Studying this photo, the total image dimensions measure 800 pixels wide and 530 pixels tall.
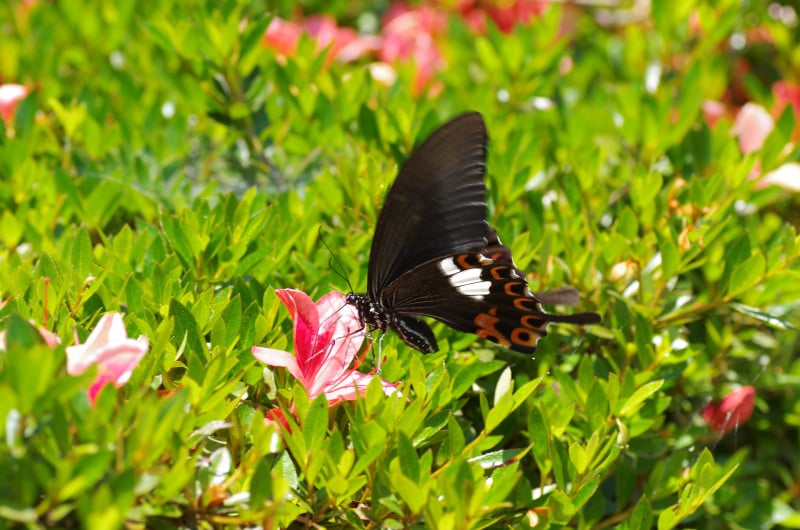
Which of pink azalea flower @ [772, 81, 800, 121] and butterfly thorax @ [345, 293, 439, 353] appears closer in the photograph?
butterfly thorax @ [345, 293, 439, 353]

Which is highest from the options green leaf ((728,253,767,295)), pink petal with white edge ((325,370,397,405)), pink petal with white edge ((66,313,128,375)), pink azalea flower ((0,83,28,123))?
pink azalea flower ((0,83,28,123))

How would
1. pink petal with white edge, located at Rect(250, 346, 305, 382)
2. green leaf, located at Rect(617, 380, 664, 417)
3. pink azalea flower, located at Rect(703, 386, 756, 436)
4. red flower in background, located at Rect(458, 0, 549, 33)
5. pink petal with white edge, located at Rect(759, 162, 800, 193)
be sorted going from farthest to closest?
red flower in background, located at Rect(458, 0, 549, 33) → pink petal with white edge, located at Rect(759, 162, 800, 193) → pink azalea flower, located at Rect(703, 386, 756, 436) → green leaf, located at Rect(617, 380, 664, 417) → pink petal with white edge, located at Rect(250, 346, 305, 382)

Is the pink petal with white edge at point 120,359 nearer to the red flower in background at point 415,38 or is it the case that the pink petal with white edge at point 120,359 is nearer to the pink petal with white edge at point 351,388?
the pink petal with white edge at point 351,388

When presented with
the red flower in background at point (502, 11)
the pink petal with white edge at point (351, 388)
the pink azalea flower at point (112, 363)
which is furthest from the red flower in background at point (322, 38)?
the pink azalea flower at point (112, 363)

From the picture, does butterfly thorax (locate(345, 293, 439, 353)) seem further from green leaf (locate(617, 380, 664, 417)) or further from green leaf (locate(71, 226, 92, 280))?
green leaf (locate(71, 226, 92, 280))

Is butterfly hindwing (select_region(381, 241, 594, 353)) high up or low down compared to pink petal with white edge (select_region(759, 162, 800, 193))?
up

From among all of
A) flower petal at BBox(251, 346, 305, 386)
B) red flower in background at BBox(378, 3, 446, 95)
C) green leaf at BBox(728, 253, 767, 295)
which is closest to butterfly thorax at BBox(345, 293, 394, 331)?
flower petal at BBox(251, 346, 305, 386)

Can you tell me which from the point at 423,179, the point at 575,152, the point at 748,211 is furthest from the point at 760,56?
the point at 423,179
